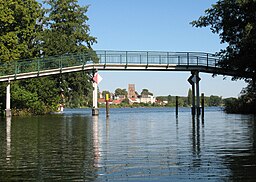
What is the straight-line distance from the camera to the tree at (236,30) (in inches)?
1432

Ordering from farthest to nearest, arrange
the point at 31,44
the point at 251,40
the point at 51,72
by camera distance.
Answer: the point at 31,44, the point at 51,72, the point at 251,40

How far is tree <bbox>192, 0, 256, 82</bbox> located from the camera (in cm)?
3638

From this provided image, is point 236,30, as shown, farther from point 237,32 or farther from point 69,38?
point 69,38

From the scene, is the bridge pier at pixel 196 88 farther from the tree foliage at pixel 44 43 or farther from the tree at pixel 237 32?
the tree foliage at pixel 44 43

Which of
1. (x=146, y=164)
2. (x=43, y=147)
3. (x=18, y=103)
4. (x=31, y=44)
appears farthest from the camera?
(x=31, y=44)

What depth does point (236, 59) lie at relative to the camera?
39.0 meters

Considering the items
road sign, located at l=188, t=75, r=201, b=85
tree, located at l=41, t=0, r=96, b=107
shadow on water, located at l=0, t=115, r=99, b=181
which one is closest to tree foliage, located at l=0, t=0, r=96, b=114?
tree, located at l=41, t=0, r=96, b=107

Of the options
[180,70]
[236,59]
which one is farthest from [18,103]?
[236,59]

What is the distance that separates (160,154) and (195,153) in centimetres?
77

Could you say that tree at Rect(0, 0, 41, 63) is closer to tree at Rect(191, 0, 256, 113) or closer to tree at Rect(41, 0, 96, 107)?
tree at Rect(41, 0, 96, 107)

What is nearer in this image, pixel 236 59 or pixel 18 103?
pixel 236 59

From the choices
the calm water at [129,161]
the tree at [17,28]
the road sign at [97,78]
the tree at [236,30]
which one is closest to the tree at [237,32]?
the tree at [236,30]

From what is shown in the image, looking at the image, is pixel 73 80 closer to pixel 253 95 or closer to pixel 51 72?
pixel 51 72

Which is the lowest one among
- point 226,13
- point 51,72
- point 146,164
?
point 146,164
